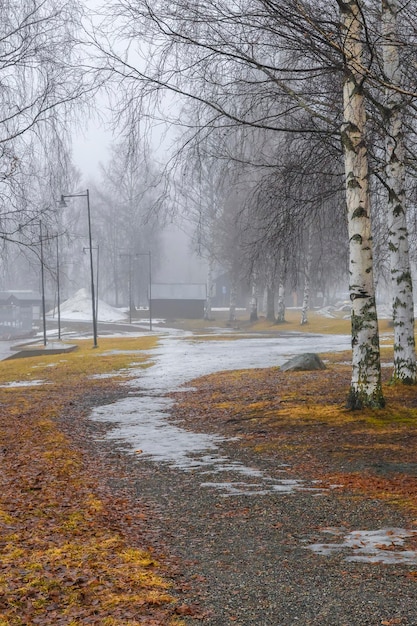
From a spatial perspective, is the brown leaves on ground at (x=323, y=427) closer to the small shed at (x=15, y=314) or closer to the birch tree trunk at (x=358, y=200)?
the birch tree trunk at (x=358, y=200)

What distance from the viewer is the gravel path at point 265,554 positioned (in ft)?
16.5

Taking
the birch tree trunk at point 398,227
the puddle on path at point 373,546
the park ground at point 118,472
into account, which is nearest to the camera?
the park ground at point 118,472

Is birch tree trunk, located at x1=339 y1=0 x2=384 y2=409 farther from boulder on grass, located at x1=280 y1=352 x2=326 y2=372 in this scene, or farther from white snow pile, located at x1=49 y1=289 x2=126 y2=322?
white snow pile, located at x1=49 y1=289 x2=126 y2=322

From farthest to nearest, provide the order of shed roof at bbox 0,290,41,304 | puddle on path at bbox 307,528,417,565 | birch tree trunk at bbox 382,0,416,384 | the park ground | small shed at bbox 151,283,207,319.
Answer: shed roof at bbox 0,290,41,304 → small shed at bbox 151,283,207,319 → birch tree trunk at bbox 382,0,416,384 → puddle on path at bbox 307,528,417,565 → the park ground

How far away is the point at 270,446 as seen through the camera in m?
11.5

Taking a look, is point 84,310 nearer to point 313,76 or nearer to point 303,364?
point 303,364

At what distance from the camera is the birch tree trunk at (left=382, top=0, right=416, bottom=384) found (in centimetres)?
1444

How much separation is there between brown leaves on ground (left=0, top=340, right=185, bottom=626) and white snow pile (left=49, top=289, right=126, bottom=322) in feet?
235

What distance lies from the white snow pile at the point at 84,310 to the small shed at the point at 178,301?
4.08 m

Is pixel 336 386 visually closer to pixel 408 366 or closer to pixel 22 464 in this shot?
pixel 408 366

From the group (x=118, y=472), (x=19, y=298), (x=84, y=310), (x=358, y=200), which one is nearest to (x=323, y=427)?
(x=358, y=200)

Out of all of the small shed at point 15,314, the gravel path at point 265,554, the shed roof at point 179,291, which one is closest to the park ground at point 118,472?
the gravel path at point 265,554

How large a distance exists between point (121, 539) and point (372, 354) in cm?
667

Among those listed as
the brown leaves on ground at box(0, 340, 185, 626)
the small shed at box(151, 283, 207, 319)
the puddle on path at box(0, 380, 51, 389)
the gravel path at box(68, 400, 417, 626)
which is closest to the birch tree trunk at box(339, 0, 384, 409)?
the gravel path at box(68, 400, 417, 626)
